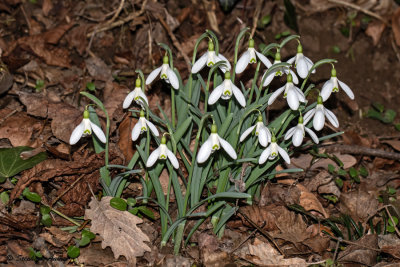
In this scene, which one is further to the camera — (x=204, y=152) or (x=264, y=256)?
(x=264, y=256)

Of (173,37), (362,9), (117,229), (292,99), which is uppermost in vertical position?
(292,99)

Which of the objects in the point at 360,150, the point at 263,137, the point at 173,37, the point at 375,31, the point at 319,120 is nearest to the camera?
the point at 263,137

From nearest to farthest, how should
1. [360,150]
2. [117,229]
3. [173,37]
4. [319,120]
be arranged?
[319,120] → [117,229] → [360,150] → [173,37]

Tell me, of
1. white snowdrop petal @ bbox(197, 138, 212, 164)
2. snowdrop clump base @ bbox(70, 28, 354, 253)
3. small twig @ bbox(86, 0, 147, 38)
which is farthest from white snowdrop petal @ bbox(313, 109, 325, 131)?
small twig @ bbox(86, 0, 147, 38)

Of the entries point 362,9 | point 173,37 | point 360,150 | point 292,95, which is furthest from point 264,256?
point 362,9

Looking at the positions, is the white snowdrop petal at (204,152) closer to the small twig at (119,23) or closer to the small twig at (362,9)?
the small twig at (119,23)

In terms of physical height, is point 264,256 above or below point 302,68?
below

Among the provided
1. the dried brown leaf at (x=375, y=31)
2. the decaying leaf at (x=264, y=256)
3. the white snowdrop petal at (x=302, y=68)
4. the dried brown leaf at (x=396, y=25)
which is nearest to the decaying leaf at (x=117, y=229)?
the decaying leaf at (x=264, y=256)

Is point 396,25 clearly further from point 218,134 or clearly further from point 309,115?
point 218,134
